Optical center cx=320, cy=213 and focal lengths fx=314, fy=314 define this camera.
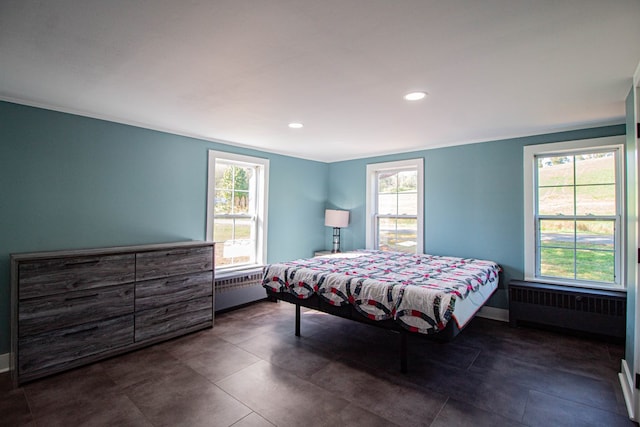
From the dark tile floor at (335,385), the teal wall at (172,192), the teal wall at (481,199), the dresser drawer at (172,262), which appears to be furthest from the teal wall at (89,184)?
the teal wall at (481,199)

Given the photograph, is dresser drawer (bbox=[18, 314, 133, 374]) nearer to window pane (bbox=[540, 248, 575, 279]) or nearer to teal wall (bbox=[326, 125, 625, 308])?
teal wall (bbox=[326, 125, 625, 308])

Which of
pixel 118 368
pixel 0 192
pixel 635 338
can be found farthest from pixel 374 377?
pixel 0 192

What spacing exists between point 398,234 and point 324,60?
3525 millimetres

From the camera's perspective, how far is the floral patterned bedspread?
2.37 m

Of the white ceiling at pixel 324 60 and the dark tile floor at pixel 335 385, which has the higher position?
the white ceiling at pixel 324 60

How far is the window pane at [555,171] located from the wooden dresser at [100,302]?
13.5 ft

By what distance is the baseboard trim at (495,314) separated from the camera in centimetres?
393

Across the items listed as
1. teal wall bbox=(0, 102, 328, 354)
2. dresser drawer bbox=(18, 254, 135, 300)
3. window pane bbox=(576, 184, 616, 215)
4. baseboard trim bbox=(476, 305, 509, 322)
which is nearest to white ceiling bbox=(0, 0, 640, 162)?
teal wall bbox=(0, 102, 328, 354)

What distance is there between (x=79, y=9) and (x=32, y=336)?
248cm

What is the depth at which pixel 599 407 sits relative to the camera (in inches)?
85.7

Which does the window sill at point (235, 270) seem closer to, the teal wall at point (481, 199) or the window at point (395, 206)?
the window at point (395, 206)

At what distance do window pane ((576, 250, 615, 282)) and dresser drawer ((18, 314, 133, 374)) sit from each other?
4882 mm

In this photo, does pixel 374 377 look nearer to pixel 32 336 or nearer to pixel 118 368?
pixel 118 368

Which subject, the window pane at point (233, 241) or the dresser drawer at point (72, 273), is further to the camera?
the window pane at point (233, 241)
